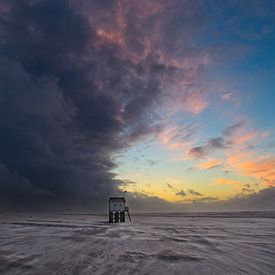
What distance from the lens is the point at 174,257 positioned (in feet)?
50.0

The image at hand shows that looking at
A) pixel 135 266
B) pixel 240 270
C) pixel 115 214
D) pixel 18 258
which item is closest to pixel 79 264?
pixel 135 266

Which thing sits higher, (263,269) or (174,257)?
(174,257)

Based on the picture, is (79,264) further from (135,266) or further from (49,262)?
(135,266)

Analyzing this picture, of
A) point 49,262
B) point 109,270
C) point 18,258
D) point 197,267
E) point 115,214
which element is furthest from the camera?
point 115,214

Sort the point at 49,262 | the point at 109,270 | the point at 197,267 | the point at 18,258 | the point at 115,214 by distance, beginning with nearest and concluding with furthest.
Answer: the point at 109,270 < the point at 197,267 < the point at 49,262 < the point at 18,258 < the point at 115,214

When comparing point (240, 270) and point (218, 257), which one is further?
point (218, 257)

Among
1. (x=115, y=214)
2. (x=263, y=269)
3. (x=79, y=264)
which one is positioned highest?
(x=115, y=214)

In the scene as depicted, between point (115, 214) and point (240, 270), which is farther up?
point (115, 214)

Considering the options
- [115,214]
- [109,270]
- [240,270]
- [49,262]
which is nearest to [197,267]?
[240,270]

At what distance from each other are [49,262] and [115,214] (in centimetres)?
5328

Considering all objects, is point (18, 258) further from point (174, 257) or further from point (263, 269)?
point (263, 269)

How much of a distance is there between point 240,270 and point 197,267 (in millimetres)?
1821

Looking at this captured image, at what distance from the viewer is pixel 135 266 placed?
41.7ft

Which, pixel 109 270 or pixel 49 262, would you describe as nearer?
pixel 109 270
